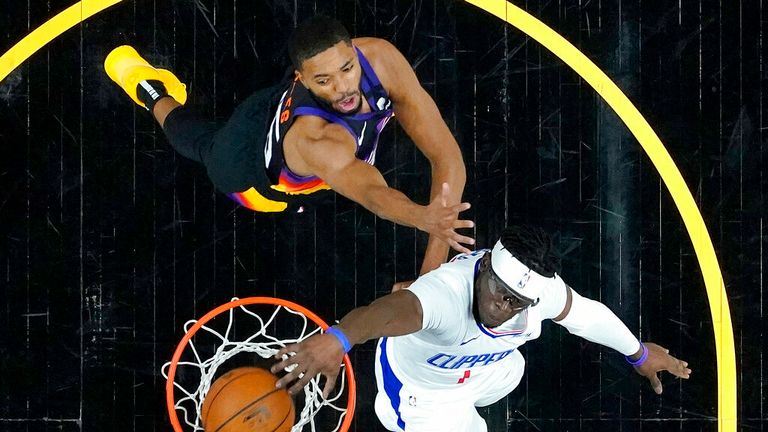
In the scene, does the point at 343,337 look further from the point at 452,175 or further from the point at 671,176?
the point at 671,176

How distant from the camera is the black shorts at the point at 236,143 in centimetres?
410

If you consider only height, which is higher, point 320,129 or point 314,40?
point 314,40

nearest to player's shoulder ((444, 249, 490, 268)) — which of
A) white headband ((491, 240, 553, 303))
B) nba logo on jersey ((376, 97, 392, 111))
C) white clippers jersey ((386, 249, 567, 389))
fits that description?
white clippers jersey ((386, 249, 567, 389))

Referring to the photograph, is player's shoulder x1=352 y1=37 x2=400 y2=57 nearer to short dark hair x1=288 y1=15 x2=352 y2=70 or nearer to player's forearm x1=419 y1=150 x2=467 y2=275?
short dark hair x1=288 y1=15 x2=352 y2=70

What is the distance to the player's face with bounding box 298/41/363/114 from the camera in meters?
3.46

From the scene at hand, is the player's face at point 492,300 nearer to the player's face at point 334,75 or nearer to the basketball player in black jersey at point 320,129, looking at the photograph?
the basketball player in black jersey at point 320,129

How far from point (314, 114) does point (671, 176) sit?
2.40 meters

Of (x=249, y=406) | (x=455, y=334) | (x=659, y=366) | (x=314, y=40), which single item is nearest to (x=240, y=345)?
(x=249, y=406)

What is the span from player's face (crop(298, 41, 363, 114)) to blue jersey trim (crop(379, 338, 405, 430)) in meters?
1.41

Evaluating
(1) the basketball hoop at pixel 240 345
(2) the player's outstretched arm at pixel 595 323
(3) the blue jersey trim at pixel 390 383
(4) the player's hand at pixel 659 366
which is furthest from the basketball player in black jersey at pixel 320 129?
(4) the player's hand at pixel 659 366

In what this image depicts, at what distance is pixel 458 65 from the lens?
4770mm

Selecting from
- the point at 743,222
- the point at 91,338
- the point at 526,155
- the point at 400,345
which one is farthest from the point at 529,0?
the point at 91,338

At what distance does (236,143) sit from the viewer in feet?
13.6

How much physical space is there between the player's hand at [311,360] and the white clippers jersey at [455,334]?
78 cm
